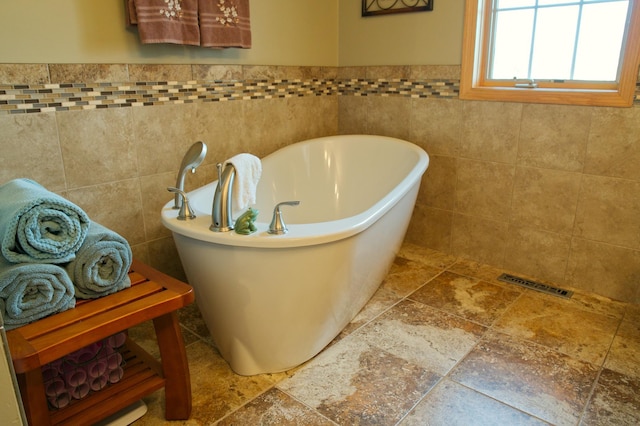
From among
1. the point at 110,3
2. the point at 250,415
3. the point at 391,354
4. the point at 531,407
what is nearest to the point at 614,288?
the point at 531,407

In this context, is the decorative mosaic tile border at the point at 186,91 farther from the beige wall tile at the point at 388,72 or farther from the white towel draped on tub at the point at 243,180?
the white towel draped on tub at the point at 243,180

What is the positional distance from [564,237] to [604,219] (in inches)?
8.2

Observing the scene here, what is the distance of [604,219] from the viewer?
88.7 inches

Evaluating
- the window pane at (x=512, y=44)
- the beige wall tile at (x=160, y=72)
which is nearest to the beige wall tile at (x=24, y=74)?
the beige wall tile at (x=160, y=72)

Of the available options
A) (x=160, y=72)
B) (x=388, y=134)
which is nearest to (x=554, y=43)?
(x=388, y=134)

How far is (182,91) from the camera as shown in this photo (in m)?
2.23

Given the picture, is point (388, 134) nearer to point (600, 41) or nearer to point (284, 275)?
point (600, 41)

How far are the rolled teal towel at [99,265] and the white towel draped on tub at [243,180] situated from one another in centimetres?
39

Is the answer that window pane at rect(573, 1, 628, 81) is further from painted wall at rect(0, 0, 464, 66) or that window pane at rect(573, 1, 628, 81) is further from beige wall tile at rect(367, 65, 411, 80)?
beige wall tile at rect(367, 65, 411, 80)

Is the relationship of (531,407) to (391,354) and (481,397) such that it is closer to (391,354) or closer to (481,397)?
(481,397)

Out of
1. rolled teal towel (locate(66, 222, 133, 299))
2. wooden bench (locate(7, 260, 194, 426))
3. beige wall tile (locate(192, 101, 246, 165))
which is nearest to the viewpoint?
wooden bench (locate(7, 260, 194, 426))

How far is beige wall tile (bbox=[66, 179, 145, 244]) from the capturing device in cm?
198

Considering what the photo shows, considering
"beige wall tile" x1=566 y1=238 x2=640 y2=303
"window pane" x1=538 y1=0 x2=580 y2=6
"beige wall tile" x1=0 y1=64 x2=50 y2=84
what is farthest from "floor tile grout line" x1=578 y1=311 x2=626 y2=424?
"beige wall tile" x1=0 y1=64 x2=50 y2=84

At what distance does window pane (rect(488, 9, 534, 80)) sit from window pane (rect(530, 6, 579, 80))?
0.05 meters
